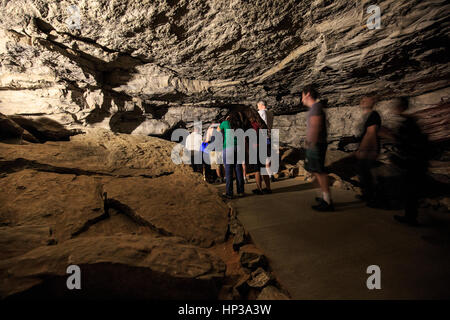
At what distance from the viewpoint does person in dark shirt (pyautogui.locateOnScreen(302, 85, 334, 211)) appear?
272cm

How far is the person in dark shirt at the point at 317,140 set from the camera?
272 centimetres

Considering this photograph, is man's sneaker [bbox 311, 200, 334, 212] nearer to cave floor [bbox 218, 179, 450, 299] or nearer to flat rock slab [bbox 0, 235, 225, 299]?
cave floor [bbox 218, 179, 450, 299]

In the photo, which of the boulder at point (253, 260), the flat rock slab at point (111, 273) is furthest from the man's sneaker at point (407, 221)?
the flat rock slab at point (111, 273)

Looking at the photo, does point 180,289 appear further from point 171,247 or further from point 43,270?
point 43,270

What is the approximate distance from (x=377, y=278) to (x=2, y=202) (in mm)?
4061

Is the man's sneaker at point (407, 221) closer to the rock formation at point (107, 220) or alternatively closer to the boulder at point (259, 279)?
the boulder at point (259, 279)

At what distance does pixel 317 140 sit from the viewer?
2.74m

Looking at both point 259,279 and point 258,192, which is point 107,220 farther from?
point 258,192

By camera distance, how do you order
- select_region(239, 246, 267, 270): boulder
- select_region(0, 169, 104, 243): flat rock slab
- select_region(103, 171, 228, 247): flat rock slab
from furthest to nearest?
1. select_region(103, 171, 228, 247): flat rock slab
2. select_region(0, 169, 104, 243): flat rock slab
3. select_region(239, 246, 267, 270): boulder

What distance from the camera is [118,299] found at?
52.0 inches

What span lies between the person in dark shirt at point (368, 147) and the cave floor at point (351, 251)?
1.17 feet

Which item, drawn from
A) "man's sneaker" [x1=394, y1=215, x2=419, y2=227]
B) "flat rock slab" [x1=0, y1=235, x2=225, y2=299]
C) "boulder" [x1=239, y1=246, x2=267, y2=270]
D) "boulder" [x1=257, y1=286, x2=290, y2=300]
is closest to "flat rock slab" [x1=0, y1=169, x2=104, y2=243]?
"flat rock slab" [x1=0, y1=235, x2=225, y2=299]

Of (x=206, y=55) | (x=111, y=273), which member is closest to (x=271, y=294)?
(x=111, y=273)

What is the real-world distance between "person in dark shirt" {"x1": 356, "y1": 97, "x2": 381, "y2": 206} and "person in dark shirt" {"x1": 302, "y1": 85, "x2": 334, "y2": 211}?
2.59 ft
